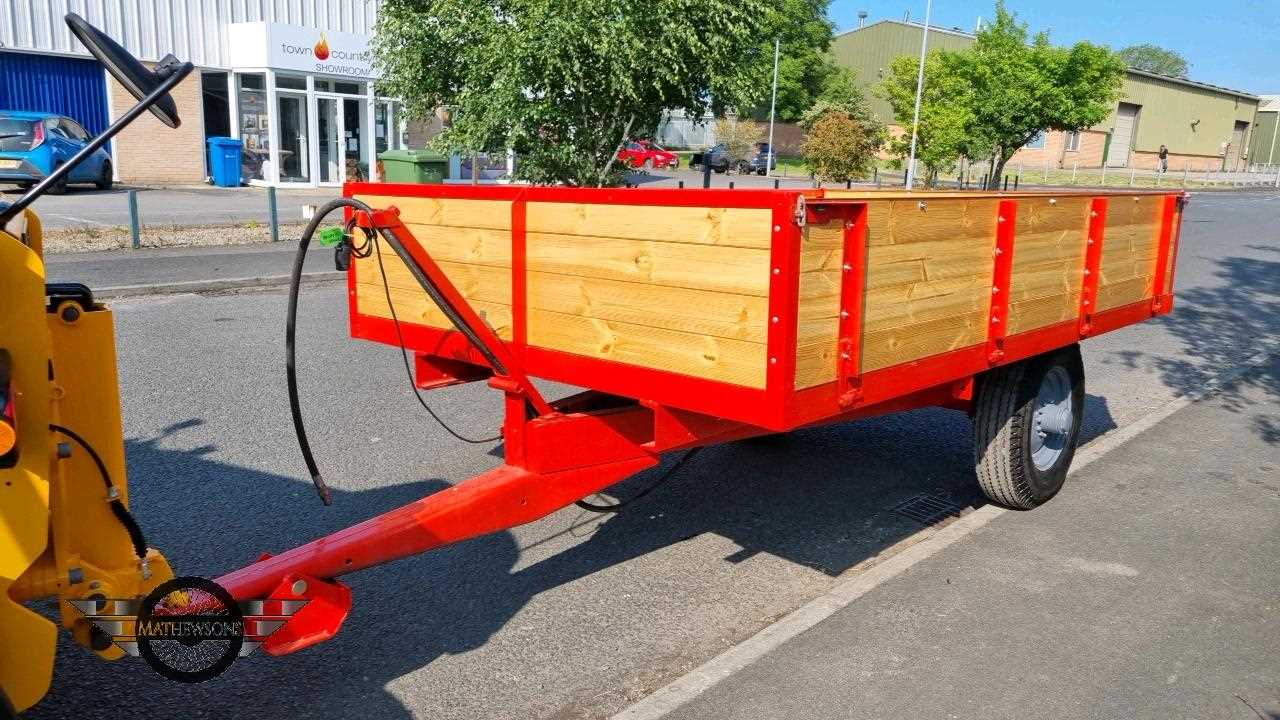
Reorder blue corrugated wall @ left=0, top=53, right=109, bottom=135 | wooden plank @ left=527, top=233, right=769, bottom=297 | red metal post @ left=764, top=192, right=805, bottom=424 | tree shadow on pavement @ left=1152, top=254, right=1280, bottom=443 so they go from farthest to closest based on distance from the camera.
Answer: blue corrugated wall @ left=0, top=53, right=109, bottom=135, tree shadow on pavement @ left=1152, top=254, right=1280, bottom=443, wooden plank @ left=527, top=233, right=769, bottom=297, red metal post @ left=764, top=192, right=805, bottom=424

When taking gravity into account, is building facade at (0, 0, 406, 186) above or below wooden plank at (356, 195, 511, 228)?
above

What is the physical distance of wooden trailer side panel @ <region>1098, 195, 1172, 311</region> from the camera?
5.78 meters

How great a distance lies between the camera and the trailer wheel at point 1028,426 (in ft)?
17.8

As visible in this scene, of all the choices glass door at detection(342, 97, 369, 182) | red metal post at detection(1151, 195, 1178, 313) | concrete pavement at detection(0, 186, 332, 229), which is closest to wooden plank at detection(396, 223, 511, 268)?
red metal post at detection(1151, 195, 1178, 313)

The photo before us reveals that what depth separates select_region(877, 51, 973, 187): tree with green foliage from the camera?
2839 centimetres

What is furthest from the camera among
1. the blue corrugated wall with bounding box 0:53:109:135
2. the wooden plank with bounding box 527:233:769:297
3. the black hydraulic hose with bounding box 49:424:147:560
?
the blue corrugated wall with bounding box 0:53:109:135

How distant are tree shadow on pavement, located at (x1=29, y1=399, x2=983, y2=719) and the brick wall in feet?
80.3

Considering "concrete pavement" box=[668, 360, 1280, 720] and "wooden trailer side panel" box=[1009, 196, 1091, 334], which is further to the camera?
"wooden trailer side panel" box=[1009, 196, 1091, 334]

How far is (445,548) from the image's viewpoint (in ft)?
16.8

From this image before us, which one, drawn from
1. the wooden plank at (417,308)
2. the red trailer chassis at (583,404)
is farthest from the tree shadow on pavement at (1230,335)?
the wooden plank at (417,308)

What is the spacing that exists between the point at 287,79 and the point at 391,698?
28509mm

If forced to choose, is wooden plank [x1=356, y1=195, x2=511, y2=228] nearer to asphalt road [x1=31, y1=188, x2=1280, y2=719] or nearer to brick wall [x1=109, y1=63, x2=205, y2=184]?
asphalt road [x1=31, y1=188, x2=1280, y2=719]

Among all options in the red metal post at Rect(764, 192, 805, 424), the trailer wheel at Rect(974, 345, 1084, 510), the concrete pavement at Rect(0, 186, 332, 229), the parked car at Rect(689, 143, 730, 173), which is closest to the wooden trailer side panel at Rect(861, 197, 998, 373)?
the red metal post at Rect(764, 192, 805, 424)

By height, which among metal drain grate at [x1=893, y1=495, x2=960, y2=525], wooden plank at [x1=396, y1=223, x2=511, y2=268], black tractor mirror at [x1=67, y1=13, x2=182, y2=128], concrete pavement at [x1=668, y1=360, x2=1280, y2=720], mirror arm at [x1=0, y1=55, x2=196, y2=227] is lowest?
metal drain grate at [x1=893, y1=495, x2=960, y2=525]
